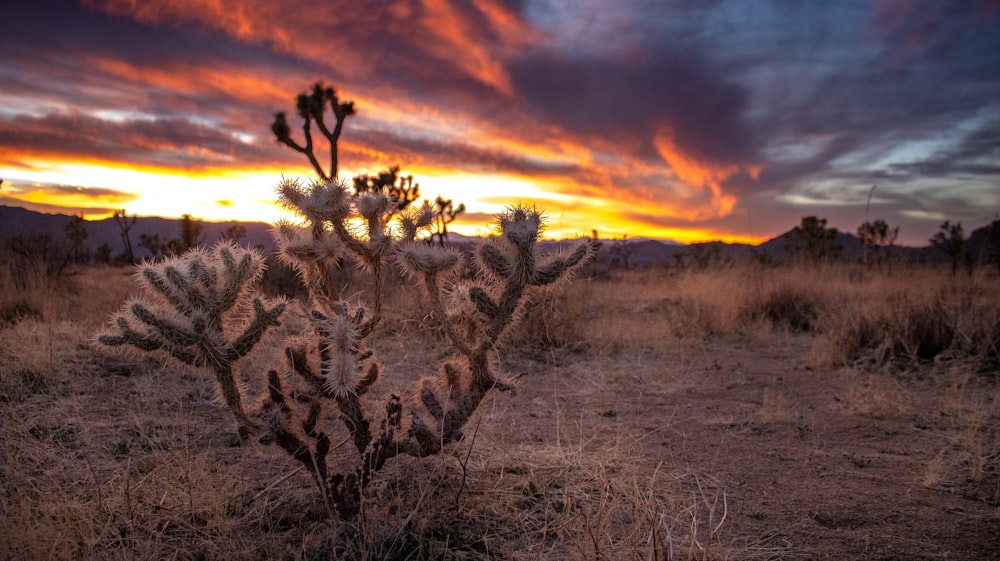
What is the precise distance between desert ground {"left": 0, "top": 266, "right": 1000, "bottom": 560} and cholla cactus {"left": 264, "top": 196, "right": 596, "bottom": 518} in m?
0.23

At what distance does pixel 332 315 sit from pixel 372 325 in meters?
0.19

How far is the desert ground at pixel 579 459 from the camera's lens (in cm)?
235

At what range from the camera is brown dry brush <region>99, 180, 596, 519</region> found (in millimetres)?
2451

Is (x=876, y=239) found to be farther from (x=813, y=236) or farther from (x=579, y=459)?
(x=579, y=459)

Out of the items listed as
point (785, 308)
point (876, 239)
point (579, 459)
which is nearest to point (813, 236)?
point (876, 239)

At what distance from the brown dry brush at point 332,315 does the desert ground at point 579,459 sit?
0.25 m

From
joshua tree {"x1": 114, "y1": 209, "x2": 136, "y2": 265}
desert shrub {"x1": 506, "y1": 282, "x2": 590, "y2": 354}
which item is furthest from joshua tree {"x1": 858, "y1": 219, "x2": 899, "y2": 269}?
joshua tree {"x1": 114, "y1": 209, "x2": 136, "y2": 265}

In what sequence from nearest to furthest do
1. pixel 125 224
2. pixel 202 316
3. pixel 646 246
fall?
pixel 202 316
pixel 125 224
pixel 646 246

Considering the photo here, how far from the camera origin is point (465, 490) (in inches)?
112

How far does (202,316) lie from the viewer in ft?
8.09

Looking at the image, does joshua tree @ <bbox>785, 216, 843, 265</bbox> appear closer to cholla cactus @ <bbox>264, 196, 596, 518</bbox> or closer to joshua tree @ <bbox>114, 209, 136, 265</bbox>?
cholla cactus @ <bbox>264, 196, 596, 518</bbox>

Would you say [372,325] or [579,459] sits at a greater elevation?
[372,325]

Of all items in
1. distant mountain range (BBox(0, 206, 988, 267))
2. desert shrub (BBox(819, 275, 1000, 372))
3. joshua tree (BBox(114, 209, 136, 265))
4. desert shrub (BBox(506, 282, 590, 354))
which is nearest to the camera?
desert shrub (BBox(819, 275, 1000, 372))

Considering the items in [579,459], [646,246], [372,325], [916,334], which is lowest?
[579,459]
